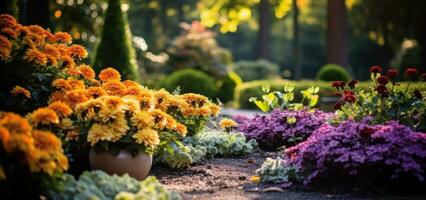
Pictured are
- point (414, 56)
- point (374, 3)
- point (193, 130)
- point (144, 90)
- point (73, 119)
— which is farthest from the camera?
point (374, 3)

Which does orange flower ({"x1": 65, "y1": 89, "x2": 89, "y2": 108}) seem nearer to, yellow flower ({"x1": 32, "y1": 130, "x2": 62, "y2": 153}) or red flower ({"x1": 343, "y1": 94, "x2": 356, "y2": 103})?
yellow flower ({"x1": 32, "y1": 130, "x2": 62, "y2": 153})

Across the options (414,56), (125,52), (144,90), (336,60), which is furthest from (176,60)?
(144,90)

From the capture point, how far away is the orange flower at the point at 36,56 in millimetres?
5367

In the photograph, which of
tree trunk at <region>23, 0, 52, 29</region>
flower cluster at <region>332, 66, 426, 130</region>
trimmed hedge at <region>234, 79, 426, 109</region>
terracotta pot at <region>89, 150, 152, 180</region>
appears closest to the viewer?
terracotta pot at <region>89, 150, 152, 180</region>

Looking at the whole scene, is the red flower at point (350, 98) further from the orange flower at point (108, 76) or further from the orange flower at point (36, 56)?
the orange flower at point (36, 56)

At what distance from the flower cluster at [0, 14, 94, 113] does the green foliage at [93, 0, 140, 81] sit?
5.44 metres

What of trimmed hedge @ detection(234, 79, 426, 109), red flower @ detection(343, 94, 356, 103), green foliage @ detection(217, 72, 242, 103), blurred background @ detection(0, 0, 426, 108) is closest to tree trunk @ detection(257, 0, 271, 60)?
blurred background @ detection(0, 0, 426, 108)

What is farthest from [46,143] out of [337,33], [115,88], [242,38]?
[242,38]

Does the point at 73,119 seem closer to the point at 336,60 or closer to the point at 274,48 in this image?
the point at 336,60

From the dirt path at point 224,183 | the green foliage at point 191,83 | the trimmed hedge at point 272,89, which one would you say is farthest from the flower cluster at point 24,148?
the green foliage at point 191,83

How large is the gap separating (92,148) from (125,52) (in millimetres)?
6799

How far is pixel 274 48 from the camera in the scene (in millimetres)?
44094

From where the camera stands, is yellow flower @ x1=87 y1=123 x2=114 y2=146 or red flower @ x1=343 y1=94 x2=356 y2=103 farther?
red flower @ x1=343 y1=94 x2=356 y2=103

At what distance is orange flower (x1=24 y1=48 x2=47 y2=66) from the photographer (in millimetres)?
5367
